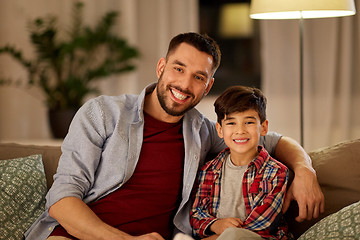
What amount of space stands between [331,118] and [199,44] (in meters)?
2.62

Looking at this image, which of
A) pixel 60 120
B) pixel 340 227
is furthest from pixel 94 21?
pixel 340 227

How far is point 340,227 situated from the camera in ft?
5.64

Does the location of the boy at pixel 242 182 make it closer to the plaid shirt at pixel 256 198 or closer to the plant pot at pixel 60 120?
the plaid shirt at pixel 256 198

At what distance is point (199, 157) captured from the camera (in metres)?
2.14

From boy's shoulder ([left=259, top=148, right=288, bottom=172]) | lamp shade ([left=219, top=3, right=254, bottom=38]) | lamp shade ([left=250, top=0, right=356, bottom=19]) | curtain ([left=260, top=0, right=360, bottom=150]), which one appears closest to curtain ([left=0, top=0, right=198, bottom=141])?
lamp shade ([left=219, top=3, right=254, bottom=38])

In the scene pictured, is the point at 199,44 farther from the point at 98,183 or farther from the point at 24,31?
the point at 24,31

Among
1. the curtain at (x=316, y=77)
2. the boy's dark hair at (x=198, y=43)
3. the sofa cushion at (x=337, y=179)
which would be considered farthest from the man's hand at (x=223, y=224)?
the curtain at (x=316, y=77)

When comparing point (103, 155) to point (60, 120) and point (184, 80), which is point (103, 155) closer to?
point (184, 80)

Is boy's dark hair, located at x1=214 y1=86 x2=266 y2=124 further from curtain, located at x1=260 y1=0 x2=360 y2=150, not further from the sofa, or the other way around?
curtain, located at x1=260 y1=0 x2=360 y2=150

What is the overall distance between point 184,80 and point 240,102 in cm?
28

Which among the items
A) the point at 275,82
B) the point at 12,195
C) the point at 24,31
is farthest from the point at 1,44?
the point at 12,195

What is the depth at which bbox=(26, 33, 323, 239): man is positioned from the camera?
1933 millimetres

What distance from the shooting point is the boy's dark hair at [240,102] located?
6.51ft

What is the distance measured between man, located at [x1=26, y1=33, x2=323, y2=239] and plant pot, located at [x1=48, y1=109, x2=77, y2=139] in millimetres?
2431
